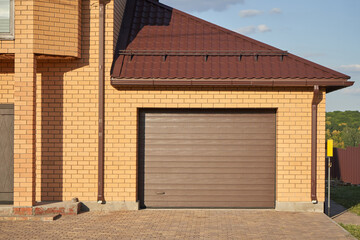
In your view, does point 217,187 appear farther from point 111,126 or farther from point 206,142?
point 111,126

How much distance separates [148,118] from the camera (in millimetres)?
11508

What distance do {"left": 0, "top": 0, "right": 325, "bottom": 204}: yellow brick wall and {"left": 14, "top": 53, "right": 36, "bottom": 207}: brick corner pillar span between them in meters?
0.75

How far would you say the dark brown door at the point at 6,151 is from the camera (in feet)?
37.0

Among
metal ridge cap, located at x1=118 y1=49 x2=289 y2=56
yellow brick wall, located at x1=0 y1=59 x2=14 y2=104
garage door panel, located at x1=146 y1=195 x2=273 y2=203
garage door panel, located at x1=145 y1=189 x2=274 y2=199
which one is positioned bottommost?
garage door panel, located at x1=146 y1=195 x2=273 y2=203

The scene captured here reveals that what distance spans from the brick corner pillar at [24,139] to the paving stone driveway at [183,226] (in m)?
0.72

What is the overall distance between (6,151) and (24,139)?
1.26m

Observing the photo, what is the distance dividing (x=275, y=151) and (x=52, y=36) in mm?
5745

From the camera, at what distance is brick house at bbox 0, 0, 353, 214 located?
10.6 meters

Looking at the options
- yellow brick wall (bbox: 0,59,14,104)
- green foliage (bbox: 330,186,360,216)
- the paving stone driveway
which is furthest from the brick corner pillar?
green foliage (bbox: 330,186,360,216)

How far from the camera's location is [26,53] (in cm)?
1040

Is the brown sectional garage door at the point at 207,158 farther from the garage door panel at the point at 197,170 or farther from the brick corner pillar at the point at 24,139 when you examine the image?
the brick corner pillar at the point at 24,139

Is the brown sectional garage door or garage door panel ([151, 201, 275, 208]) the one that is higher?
the brown sectional garage door

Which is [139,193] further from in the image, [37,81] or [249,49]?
[249,49]

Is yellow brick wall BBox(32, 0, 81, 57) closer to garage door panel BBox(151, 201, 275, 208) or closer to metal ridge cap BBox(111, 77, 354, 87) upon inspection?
metal ridge cap BBox(111, 77, 354, 87)
